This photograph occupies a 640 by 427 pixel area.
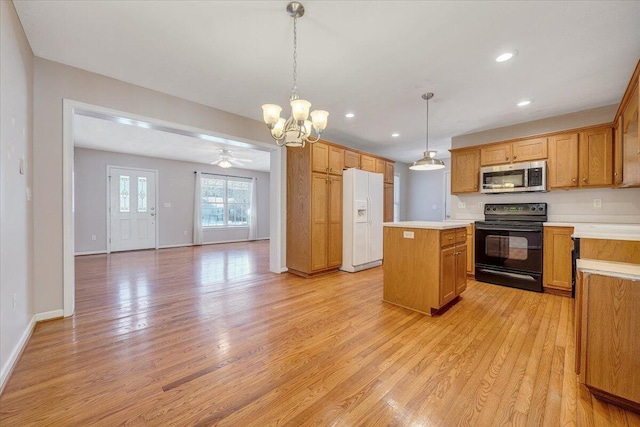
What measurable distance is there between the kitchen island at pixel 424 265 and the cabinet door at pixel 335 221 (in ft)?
5.03

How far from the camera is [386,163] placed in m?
5.72

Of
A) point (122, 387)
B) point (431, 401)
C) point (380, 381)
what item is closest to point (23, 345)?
point (122, 387)

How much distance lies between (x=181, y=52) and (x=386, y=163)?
427 centimetres

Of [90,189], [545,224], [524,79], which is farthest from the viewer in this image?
[90,189]

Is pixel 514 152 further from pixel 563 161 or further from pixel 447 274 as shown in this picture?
pixel 447 274

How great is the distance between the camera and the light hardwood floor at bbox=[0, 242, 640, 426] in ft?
4.69

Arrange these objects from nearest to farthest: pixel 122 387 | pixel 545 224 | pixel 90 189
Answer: pixel 122 387, pixel 545 224, pixel 90 189

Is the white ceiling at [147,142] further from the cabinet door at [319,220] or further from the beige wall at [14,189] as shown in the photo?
the beige wall at [14,189]

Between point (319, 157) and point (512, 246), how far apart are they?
3.17m

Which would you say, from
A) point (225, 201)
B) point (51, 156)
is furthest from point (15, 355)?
point (225, 201)

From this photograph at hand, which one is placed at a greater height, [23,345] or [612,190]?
[612,190]

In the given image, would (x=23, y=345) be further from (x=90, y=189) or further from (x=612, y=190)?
(x=612, y=190)

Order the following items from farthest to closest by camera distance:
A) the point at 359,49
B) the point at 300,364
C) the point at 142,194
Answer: the point at 142,194 < the point at 359,49 < the point at 300,364

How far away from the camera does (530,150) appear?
393cm
